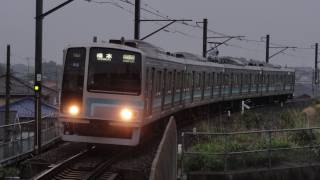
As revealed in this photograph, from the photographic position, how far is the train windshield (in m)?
15.6

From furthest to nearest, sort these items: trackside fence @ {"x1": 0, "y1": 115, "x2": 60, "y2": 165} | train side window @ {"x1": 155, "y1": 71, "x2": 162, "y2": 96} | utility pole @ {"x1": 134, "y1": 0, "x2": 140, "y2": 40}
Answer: utility pole @ {"x1": 134, "y1": 0, "x2": 140, "y2": 40}, train side window @ {"x1": 155, "y1": 71, "x2": 162, "y2": 96}, trackside fence @ {"x1": 0, "y1": 115, "x2": 60, "y2": 165}

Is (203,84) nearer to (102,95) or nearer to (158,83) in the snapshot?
(158,83)

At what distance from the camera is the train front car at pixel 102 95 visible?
15.5m

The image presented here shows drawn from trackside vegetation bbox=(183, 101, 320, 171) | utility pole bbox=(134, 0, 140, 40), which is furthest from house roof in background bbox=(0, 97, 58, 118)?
trackside vegetation bbox=(183, 101, 320, 171)

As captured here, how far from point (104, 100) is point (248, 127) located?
34.4 ft

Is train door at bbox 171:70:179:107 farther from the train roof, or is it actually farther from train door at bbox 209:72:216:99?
Result: train door at bbox 209:72:216:99

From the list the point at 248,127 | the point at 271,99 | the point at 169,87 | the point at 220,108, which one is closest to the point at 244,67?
the point at 220,108

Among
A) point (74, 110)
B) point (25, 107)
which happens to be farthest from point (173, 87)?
point (25, 107)

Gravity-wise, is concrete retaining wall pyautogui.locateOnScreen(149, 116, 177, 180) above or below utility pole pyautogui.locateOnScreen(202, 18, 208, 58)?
below

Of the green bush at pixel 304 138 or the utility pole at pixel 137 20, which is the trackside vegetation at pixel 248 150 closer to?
the green bush at pixel 304 138

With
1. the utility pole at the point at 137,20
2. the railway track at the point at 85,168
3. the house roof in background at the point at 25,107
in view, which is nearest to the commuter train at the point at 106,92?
the railway track at the point at 85,168

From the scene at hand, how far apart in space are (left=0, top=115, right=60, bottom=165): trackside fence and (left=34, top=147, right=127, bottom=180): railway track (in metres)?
1.55

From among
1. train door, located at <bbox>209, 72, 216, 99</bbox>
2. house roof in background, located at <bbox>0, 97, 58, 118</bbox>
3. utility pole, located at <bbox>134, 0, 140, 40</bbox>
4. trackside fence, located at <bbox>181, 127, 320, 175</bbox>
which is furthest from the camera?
house roof in background, located at <bbox>0, 97, 58, 118</bbox>

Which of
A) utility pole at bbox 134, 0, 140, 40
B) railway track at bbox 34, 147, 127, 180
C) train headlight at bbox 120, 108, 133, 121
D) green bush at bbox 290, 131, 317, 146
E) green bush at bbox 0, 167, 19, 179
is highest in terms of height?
utility pole at bbox 134, 0, 140, 40
